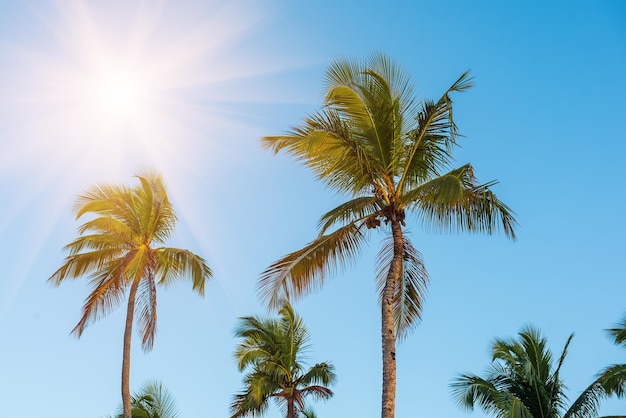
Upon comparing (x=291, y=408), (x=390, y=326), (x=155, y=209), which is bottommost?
(x=390, y=326)

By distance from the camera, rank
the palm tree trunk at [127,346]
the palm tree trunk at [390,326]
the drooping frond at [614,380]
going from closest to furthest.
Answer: the palm tree trunk at [390,326] → the drooping frond at [614,380] → the palm tree trunk at [127,346]

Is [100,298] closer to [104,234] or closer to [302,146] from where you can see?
[104,234]

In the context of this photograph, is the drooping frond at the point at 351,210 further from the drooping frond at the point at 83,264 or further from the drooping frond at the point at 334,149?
the drooping frond at the point at 83,264

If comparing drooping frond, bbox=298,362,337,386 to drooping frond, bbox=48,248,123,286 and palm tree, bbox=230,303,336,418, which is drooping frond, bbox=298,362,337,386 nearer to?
palm tree, bbox=230,303,336,418

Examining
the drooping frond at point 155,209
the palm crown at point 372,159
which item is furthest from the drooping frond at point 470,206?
the drooping frond at point 155,209

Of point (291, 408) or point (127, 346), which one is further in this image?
point (291, 408)

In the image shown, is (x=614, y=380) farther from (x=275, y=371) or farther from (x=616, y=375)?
(x=275, y=371)

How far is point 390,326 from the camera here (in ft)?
48.8

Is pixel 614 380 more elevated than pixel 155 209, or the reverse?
pixel 155 209

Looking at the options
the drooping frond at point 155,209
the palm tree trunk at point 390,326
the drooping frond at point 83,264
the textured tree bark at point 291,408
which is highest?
the drooping frond at point 155,209

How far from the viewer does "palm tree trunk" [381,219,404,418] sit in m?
14.1

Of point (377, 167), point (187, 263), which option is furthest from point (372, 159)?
point (187, 263)

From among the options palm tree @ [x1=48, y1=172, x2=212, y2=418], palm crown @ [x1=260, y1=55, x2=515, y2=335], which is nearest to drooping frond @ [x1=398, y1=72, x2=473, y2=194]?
palm crown @ [x1=260, y1=55, x2=515, y2=335]

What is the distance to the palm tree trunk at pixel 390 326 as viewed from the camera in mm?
14094
